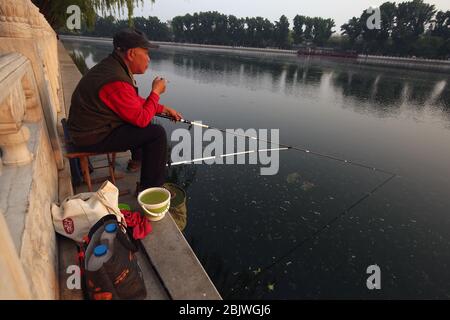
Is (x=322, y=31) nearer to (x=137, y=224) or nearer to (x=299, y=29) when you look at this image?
(x=299, y=29)

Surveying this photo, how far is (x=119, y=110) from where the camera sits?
266 cm

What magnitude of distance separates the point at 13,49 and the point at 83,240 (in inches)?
73.7

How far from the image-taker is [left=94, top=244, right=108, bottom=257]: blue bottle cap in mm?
1930

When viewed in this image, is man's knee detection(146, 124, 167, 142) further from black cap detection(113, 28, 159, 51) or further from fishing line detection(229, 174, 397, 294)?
Result: fishing line detection(229, 174, 397, 294)

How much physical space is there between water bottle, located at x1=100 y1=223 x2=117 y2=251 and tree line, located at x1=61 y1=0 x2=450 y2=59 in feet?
197

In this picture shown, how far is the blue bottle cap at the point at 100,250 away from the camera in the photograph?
1930 millimetres

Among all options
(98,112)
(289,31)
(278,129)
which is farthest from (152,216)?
(289,31)

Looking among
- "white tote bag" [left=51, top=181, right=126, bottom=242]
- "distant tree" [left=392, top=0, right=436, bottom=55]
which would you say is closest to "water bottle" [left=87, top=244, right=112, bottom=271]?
"white tote bag" [left=51, top=181, right=126, bottom=242]

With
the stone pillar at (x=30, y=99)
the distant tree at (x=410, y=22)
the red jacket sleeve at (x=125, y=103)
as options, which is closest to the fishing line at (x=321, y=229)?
the red jacket sleeve at (x=125, y=103)

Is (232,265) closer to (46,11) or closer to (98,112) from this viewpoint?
(98,112)

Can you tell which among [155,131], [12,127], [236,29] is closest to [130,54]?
[155,131]

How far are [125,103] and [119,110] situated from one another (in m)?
0.10

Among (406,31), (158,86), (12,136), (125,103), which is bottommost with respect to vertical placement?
(12,136)

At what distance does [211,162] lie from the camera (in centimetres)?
629
